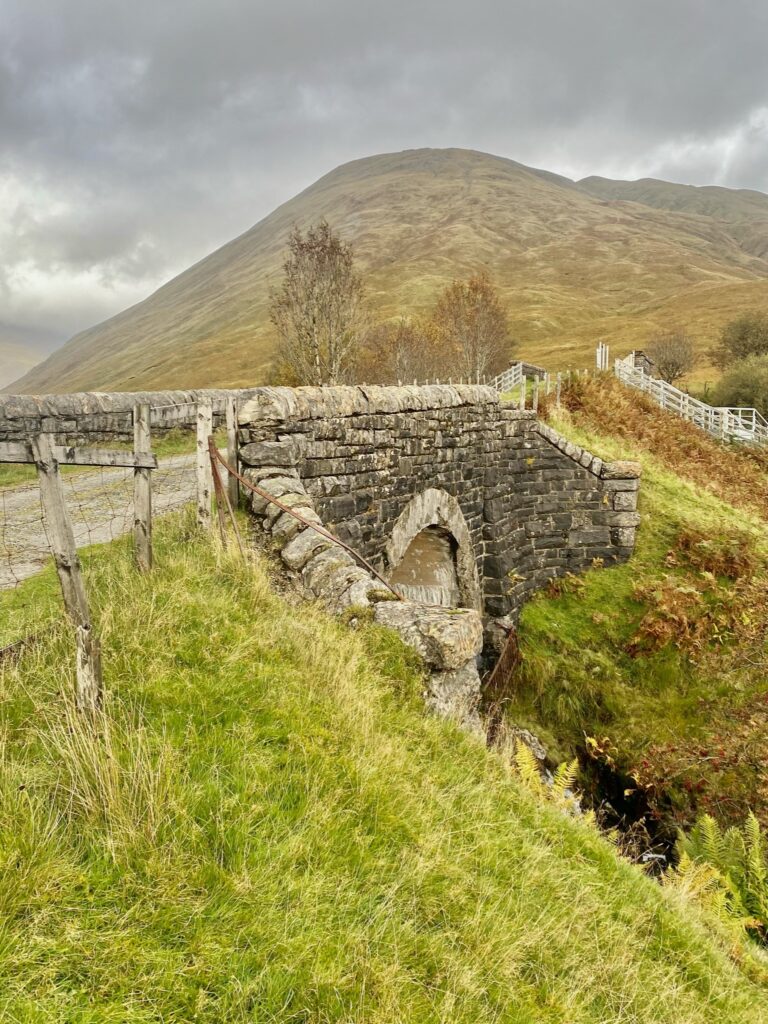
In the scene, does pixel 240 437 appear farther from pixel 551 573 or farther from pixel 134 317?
pixel 134 317

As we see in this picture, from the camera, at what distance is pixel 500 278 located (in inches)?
4481

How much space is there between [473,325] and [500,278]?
8057 centimetres

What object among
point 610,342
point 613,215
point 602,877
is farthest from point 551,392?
point 613,215

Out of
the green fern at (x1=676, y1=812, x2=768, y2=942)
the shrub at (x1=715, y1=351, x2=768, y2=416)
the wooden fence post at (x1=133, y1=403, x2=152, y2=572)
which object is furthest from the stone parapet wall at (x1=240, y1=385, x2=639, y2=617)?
the shrub at (x1=715, y1=351, x2=768, y2=416)

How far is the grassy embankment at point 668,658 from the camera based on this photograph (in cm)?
882

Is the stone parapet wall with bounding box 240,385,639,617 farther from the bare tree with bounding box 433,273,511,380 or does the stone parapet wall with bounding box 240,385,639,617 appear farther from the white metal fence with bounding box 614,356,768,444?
the bare tree with bounding box 433,273,511,380

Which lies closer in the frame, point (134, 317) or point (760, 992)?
point (760, 992)

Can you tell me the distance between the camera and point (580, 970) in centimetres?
270

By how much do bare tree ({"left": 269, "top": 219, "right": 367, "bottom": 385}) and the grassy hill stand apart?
115 ft

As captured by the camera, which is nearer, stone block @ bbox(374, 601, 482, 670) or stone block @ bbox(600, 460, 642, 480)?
stone block @ bbox(374, 601, 482, 670)

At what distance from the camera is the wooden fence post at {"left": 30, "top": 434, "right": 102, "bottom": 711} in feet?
9.83

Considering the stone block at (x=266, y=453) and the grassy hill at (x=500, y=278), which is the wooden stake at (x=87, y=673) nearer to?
the stone block at (x=266, y=453)

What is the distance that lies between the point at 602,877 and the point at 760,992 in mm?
1198

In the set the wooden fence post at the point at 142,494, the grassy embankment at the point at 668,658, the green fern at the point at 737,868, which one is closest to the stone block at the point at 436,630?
the wooden fence post at the point at 142,494
